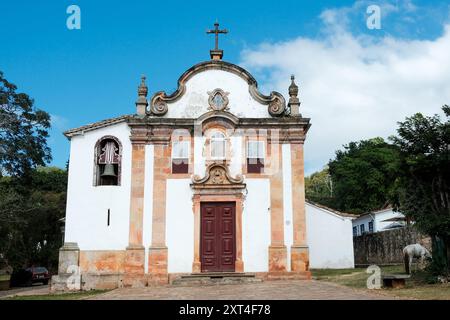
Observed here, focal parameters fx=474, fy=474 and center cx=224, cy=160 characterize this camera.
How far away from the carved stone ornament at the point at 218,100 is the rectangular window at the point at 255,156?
6.14 feet

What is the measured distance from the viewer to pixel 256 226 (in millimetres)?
18703

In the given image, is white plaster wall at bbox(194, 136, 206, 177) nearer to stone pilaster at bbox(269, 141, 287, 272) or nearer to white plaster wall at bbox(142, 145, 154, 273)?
white plaster wall at bbox(142, 145, 154, 273)

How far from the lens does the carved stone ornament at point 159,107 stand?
19625mm

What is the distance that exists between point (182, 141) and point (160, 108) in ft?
5.54

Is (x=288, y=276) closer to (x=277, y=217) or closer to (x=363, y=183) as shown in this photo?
(x=277, y=217)

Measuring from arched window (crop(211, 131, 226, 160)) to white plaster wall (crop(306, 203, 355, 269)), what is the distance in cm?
846

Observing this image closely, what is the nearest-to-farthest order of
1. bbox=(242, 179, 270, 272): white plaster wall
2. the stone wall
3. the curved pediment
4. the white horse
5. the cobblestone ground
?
the cobblestone ground < the white horse < bbox=(242, 179, 270, 272): white plaster wall < the curved pediment < the stone wall

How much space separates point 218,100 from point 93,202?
654 centimetres

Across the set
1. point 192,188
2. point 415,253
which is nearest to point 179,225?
point 192,188

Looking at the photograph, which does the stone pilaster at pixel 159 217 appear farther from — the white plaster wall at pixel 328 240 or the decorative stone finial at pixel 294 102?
the white plaster wall at pixel 328 240

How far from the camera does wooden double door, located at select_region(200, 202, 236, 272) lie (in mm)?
18484

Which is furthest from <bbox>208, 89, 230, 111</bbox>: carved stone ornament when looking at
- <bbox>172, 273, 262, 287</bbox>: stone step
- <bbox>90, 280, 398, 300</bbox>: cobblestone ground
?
<bbox>90, 280, 398, 300</bbox>: cobblestone ground

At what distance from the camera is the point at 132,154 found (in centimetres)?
1923
